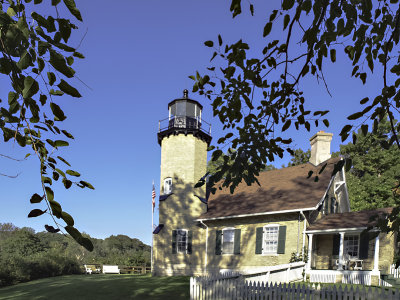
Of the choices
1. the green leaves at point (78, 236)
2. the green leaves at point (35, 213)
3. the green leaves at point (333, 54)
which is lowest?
the green leaves at point (78, 236)

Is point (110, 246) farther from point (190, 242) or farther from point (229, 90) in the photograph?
point (229, 90)

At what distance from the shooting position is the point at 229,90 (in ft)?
15.0

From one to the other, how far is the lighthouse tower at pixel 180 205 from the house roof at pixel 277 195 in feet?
4.60

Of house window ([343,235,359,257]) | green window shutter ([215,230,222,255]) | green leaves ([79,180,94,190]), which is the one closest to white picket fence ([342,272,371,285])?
house window ([343,235,359,257])

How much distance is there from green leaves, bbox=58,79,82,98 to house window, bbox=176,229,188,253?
1889cm

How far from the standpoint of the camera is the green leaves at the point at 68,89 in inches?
64.2

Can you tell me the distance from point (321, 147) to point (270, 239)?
7.56m

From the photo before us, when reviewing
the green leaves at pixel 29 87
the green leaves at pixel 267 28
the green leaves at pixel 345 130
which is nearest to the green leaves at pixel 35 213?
the green leaves at pixel 29 87

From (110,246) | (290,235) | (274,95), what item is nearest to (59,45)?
(274,95)

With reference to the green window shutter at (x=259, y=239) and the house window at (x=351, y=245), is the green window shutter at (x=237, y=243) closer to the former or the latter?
the green window shutter at (x=259, y=239)

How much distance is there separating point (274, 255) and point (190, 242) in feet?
18.7

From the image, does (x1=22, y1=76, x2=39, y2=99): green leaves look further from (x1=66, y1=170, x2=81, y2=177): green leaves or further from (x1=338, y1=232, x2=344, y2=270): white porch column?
(x1=338, y1=232, x2=344, y2=270): white porch column

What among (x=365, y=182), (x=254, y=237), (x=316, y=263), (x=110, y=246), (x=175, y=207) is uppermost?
(x=365, y=182)

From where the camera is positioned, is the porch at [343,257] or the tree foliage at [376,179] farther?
the tree foliage at [376,179]
